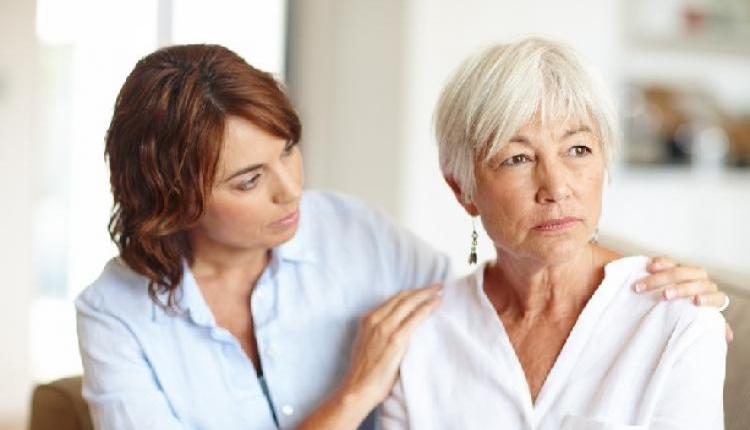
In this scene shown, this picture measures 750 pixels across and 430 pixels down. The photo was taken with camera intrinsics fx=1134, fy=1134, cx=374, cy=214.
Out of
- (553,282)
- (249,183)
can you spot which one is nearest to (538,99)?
(553,282)

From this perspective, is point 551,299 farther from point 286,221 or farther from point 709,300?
point 286,221

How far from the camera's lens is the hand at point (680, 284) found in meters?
1.65

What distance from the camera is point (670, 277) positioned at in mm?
1688

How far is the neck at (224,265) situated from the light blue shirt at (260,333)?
0.11 feet

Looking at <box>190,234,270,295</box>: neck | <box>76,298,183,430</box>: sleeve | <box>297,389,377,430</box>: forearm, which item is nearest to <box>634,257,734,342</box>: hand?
<box>297,389,377,430</box>: forearm

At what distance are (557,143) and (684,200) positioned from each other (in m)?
3.90

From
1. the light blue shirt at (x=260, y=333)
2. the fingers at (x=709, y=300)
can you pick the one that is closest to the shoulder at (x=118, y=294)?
the light blue shirt at (x=260, y=333)

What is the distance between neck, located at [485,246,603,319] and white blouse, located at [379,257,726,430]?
0.04 m

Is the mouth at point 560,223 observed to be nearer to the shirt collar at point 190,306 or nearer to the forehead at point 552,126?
the forehead at point 552,126

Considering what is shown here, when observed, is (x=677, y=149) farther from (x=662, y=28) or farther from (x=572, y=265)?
(x=572, y=265)

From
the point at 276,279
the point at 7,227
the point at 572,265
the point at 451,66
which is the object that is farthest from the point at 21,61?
the point at 572,265

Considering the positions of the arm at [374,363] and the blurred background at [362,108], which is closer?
the arm at [374,363]

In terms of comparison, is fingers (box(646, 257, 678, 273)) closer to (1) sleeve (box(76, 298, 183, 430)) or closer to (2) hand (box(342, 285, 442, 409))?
(2) hand (box(342, 285, 442, 409))

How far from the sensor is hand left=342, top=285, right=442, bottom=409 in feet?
6.09
